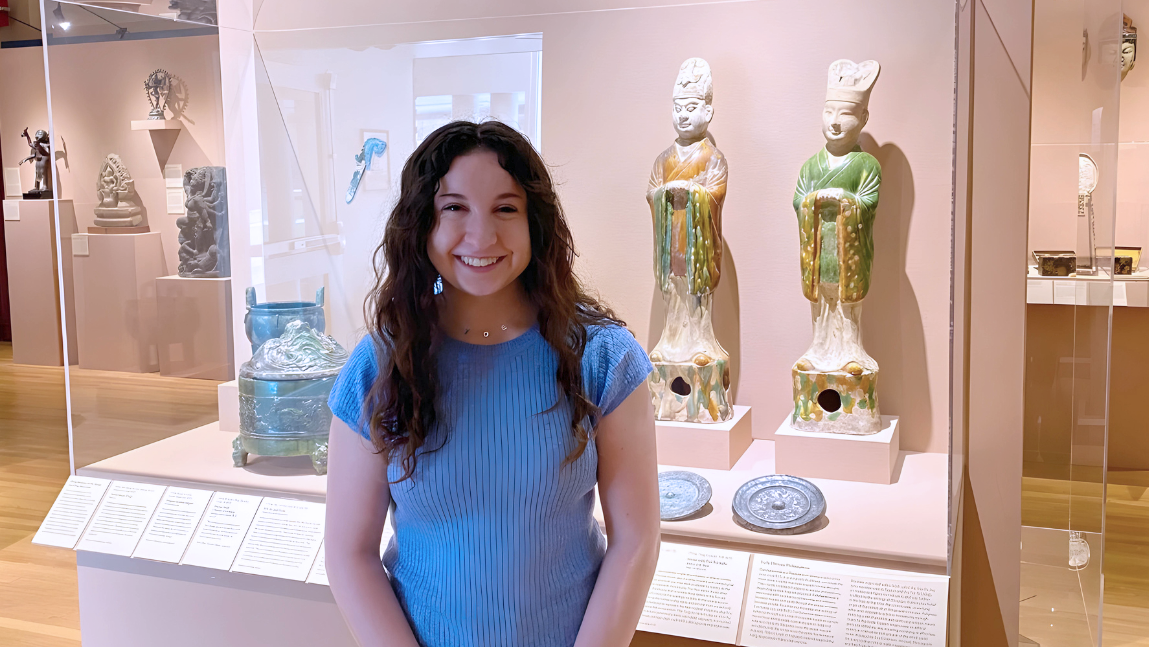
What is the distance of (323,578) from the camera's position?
2242mm

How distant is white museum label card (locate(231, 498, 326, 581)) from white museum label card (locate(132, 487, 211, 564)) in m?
0.17

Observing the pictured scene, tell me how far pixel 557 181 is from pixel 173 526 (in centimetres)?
132

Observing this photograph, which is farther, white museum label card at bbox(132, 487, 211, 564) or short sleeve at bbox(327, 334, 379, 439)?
white museum label card at bbox(132, 487, 211, 564)

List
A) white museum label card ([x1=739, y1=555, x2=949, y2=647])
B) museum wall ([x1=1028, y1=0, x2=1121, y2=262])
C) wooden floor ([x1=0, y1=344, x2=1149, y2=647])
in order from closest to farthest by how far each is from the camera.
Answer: white museum label card ([x1=739, y1=555, x2=949, y2=647]), museum wall ([x1=1028, y1=0, x2=1121, y2=262]), wooden floor ([x1=0, y1=344, x2=1149, y2=647])

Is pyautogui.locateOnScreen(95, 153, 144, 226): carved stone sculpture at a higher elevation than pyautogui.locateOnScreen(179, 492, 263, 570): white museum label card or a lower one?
higher

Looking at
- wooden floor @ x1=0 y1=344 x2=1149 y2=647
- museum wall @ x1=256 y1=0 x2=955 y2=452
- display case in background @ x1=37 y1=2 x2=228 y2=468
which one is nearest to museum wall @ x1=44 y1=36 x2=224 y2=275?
display case in background @ x1=37 y1=2 x2=228 y2=468

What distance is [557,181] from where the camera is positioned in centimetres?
240

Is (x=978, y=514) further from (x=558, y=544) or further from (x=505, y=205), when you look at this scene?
(x=505, y=205)

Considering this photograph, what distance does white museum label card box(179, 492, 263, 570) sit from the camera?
2.35 m

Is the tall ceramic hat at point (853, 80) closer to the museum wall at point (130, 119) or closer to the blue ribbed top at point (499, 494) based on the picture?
the blue ribbed top at point (499, 494)

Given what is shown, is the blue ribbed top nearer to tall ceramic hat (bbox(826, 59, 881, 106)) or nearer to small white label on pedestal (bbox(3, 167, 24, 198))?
tall ceramic hat (bbox(826, 59, 881, 106))

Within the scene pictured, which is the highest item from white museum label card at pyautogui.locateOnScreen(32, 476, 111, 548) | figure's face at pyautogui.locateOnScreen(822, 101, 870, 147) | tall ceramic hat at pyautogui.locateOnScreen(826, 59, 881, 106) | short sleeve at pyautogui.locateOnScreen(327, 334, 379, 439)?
tall ceramic hat at pyautogui.locateOnScreen(826, 59, 881, 106)

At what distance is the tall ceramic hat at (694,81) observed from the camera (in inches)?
92.4

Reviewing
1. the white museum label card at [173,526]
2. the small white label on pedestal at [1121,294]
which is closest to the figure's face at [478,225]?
the white museum label card at [173,526]
